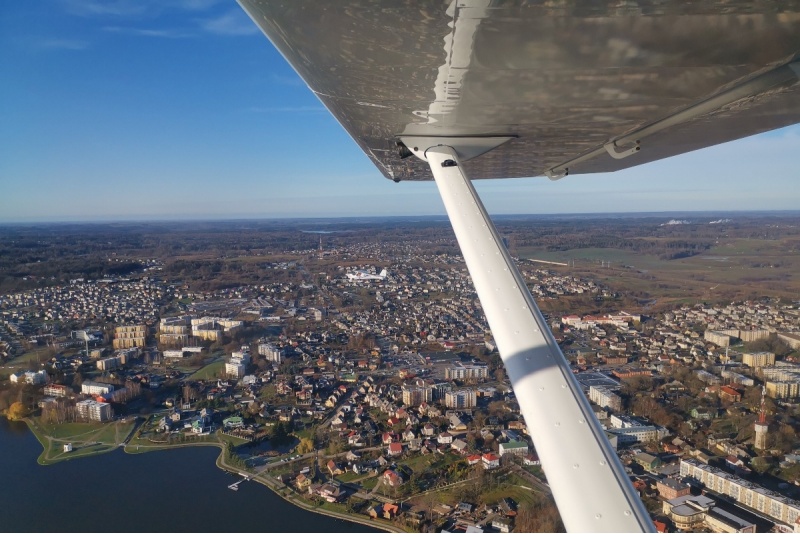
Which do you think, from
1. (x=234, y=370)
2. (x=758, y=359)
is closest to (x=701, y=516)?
(x=758, y=359)

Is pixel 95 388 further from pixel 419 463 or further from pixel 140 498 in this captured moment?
pixel 419 463

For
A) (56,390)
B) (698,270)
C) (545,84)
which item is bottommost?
(56,390)

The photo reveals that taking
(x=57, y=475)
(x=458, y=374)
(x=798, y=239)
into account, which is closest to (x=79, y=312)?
(x=57, y=475)

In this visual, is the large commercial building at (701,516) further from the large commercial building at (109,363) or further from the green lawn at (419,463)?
the large commercial building at (109,363)

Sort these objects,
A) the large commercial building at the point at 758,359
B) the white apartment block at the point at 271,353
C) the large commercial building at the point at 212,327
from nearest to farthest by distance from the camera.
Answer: the large commercial building at the point at 758,359 → the white apartment block at the point at 271,353 → the large commercial building at the point at 212,327

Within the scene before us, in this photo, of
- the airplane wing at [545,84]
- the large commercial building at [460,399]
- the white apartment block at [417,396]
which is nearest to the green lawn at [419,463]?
the large commercial building at [460,399]

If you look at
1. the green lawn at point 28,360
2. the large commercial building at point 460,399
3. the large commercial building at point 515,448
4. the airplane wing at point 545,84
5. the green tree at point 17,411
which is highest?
the airplane wing at point 545,84
